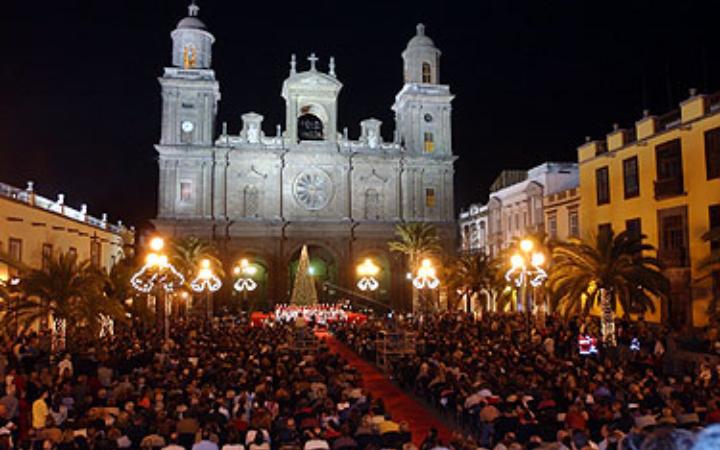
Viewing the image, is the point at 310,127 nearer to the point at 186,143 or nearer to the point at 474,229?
the point at 186,143

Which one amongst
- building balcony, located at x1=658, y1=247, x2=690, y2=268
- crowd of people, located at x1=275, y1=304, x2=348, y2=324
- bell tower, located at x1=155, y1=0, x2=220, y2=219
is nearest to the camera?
building balcony, located at x1=658, y1=247, x2=690, y2=268

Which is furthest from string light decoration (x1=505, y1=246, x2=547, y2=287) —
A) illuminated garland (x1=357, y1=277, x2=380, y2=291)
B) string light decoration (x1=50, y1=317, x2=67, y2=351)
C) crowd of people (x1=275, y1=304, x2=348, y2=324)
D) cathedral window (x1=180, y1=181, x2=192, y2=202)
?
cathedral window (x1=180, y1=181, x2=192, y2=202)

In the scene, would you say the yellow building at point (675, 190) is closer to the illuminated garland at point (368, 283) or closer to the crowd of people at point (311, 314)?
the crowd of people at point (311, 314)

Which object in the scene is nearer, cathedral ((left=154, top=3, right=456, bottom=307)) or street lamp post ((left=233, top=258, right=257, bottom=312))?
street lamp post ((left=233, top=258, right=257, bottom=312))

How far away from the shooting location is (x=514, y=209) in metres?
46.8

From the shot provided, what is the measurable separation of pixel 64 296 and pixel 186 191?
96.2 ft

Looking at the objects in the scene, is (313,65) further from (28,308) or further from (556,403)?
(556,403)

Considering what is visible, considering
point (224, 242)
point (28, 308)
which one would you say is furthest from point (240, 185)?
point (28, 308)

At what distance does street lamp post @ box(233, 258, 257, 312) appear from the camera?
146 ft

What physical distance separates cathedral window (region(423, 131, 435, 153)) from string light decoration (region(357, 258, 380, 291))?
11.4 meters

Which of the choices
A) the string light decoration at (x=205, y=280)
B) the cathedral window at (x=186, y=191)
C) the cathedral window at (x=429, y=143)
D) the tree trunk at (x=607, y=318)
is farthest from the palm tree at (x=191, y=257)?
the tree trunk at (x=607, y=318)

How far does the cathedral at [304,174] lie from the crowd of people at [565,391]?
28163 mm

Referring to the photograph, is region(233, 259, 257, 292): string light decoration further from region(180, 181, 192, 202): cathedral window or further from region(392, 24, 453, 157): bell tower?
region(392, 24, 453, 157): bell tower

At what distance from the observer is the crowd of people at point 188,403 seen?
36.5ft
